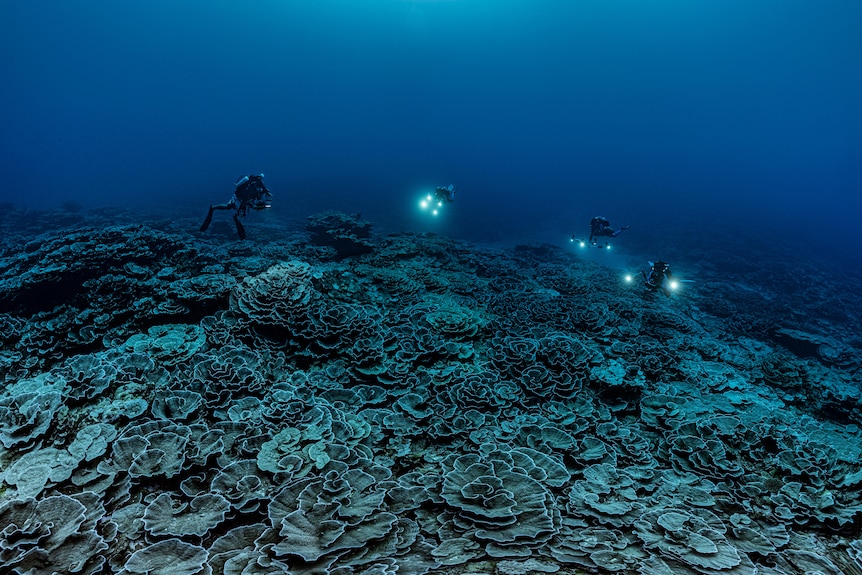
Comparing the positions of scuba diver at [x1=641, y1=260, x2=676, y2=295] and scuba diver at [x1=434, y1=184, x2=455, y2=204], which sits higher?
scuba diver at [x1=434, y1=184, x2=455, y2=204]

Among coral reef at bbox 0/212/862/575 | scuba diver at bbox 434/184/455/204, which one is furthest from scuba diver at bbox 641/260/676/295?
scuba diver at bbox 434/184/455/204

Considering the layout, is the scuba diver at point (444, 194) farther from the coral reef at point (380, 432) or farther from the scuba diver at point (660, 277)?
the scuba diver at point (660, 277)

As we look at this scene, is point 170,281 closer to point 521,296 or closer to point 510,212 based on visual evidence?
point 521,296

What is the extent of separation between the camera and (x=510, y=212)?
51281 mm

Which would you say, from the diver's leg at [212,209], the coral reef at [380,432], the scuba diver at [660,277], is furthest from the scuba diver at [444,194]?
the scuba diver at [660,277]

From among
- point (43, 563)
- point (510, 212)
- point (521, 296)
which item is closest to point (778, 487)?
point (521, 296)

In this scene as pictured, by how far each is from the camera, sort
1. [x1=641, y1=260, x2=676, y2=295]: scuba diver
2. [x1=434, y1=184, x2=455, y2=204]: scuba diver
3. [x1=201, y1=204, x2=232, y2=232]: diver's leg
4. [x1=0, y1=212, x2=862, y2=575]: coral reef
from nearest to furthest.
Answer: [x1=0, y1=212, x2=862, y2=575]: coral reef
[x1=201, y1=204, x2=232, y2=232]: diver's leg
[x1=641, y1=260, x2=676, y2=295]: scuba diver
[x1=434, y1=184, x2=455, y2=204]: scuba diver

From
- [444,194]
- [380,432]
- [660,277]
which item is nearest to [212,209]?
[444,194]

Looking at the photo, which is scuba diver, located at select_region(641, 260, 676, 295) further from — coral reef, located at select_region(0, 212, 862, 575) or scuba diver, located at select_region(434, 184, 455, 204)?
scuba diver, located at select_region(434, 184, 455, 204)

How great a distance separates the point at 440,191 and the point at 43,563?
43.7 feet

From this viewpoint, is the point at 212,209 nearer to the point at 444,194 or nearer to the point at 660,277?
the point at 444,194

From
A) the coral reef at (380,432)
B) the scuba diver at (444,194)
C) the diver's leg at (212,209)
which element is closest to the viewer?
the coral reef at (380,432)

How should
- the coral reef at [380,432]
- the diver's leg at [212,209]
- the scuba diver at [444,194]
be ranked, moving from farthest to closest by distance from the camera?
1. the scuba diver at [444,194]
2. the diver's leg at [212,209]
3. the coral reef at [380,432]

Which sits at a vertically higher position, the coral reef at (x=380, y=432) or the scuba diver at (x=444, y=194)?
the scuba diver at (x=444, y=194)
